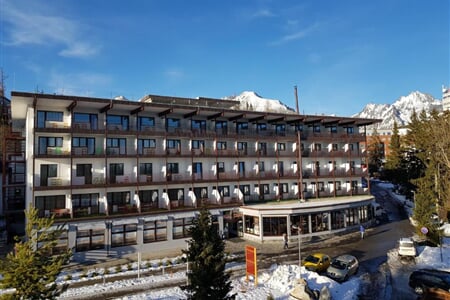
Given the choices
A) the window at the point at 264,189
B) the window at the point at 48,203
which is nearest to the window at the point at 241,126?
the window at the point at 264,189

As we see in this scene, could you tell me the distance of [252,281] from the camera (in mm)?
21938

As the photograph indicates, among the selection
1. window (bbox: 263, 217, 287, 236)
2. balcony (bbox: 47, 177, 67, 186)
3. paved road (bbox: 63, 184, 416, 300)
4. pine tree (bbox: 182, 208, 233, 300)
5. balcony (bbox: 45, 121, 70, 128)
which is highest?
balcony (bbox: 45, 121, 70, 128)

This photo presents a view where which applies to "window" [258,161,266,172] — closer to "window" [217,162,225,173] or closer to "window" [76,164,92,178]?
"window" [217,162,225,173]

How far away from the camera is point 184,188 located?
35.4m

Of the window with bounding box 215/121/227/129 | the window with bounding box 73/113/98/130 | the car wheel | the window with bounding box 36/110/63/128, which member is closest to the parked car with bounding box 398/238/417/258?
the car wheel

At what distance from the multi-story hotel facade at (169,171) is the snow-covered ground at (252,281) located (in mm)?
5310

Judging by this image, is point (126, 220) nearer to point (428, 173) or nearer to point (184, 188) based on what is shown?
point (184, 188)

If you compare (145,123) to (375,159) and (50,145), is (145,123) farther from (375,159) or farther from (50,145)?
(375,159)

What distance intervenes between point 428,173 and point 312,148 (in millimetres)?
14224

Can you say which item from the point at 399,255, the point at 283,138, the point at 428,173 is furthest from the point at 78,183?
the point at 428,173

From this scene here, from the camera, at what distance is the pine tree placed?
1369cm

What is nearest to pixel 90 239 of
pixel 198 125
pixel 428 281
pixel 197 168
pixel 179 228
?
pixel 179 228

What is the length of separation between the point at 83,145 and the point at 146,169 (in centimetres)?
655

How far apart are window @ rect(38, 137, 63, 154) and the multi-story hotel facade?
0.27ft
